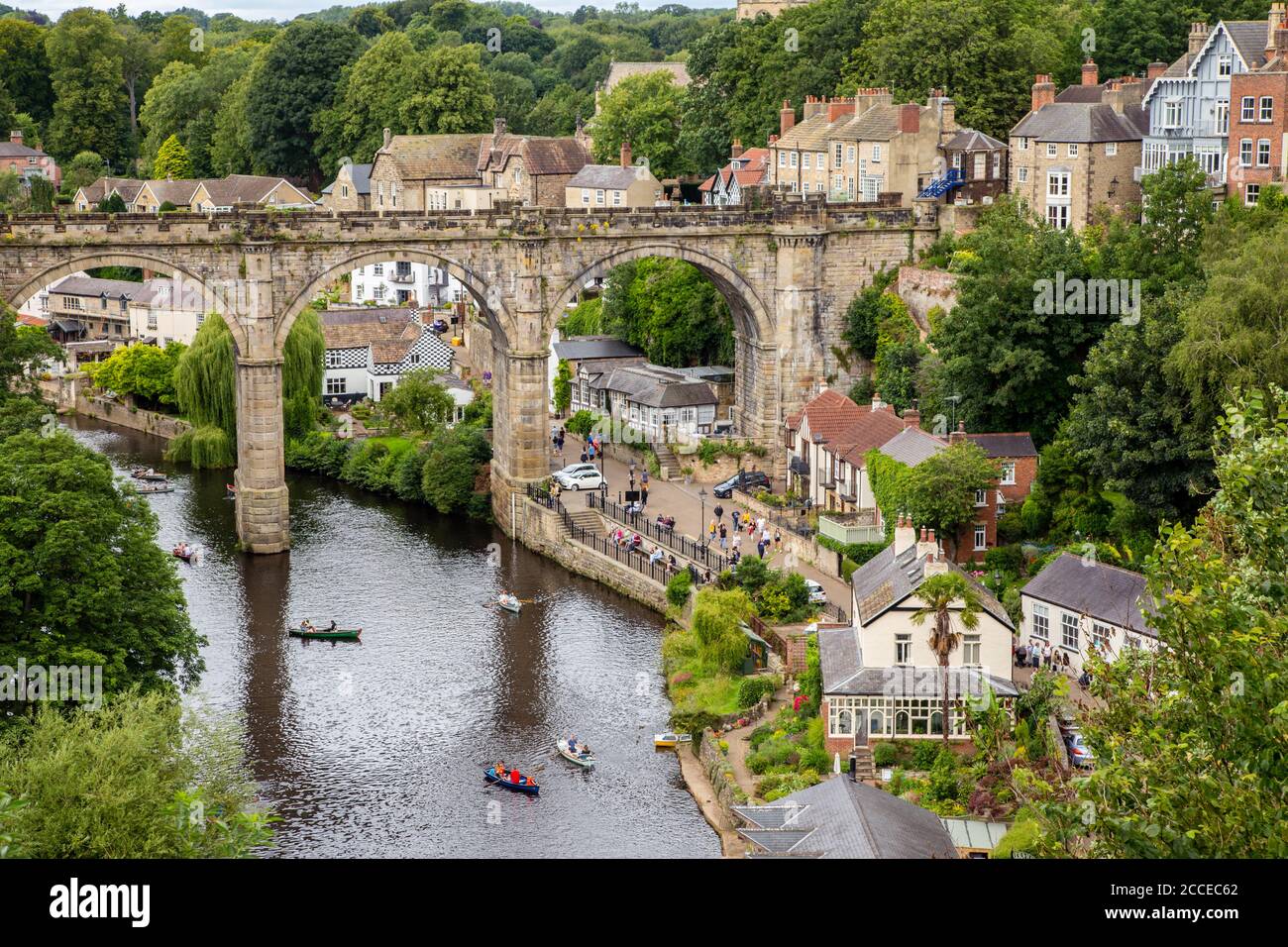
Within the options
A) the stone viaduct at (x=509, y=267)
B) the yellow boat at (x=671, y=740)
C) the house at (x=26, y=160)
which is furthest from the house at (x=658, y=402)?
the house at (x=26, y=160)

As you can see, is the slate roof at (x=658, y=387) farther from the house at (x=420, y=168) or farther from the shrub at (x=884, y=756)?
the house at (x=420, y=168)

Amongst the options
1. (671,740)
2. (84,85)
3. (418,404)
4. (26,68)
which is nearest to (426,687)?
(671,740)

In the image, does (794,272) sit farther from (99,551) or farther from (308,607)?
(99,551)

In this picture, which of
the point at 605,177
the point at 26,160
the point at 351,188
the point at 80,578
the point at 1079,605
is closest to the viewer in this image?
the point at 80,578

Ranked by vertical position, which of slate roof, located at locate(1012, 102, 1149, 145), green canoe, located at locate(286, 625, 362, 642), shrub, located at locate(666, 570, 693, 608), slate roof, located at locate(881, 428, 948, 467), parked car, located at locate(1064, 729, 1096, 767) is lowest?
green canoe, located at locate(286, 625, 362, 642)

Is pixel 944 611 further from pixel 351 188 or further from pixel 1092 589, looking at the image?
pixel 351 188

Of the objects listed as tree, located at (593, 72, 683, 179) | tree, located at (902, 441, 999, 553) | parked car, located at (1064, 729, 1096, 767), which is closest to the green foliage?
parked car, located at (1064, 729, 1096, 767)

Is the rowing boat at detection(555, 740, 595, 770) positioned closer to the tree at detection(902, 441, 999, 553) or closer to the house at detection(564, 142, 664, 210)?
the tree at detection(902, 441, 999, 553)
